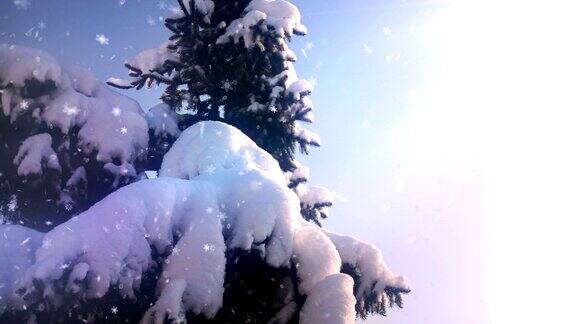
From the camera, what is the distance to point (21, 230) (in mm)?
3387

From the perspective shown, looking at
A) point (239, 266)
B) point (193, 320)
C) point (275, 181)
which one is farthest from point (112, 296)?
point (275, 181)

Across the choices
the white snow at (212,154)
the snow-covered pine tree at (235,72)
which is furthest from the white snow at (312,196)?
the white snow at (212,154)

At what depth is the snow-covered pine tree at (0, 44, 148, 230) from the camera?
495 centimetres

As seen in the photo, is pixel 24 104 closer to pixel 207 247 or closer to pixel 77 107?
pixel 77 107

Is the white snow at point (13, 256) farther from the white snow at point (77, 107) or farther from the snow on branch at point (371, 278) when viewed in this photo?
the snow on branch at point (371, 278)

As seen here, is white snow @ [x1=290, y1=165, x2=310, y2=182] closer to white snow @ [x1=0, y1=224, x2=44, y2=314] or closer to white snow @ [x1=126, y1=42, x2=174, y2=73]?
white snow @ [x1=126, y1=42, x2=174, y2=73]

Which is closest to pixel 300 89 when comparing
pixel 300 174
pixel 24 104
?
pixel 300 174

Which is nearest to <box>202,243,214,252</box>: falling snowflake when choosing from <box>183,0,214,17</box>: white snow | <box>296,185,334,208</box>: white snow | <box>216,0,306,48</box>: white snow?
<box>216,0,306,48</box>: white snow

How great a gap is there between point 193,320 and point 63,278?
36.1 inches

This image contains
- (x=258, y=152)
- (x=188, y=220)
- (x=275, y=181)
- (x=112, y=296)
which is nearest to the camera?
(x=112, y=296)

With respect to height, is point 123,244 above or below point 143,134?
above

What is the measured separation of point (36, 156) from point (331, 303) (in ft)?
12.8

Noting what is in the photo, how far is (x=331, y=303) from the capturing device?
319 centimetres

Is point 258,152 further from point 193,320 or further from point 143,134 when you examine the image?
point 193,320
